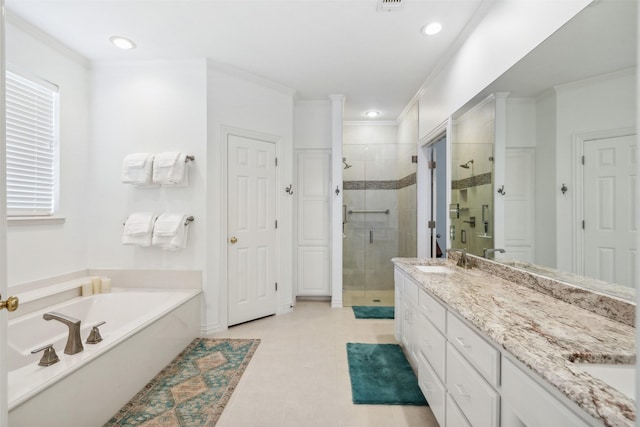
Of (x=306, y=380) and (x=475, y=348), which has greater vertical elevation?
(x=475, y=348)

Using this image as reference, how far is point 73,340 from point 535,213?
8.62ft

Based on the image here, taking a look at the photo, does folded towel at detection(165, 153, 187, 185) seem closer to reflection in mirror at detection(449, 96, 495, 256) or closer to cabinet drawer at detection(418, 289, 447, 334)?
cabinet drawer at detection(418, 289, 447, 334)

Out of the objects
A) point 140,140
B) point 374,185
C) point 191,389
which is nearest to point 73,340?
point 191,389

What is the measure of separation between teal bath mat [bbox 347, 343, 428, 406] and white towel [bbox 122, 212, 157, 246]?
6.97ft

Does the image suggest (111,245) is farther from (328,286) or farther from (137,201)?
(328,286)

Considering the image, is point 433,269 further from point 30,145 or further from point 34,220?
point 30,145

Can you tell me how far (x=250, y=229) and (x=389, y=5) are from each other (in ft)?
7.76

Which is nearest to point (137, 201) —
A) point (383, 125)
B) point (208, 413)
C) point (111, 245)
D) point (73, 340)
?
point (111, 245)

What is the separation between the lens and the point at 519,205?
64.1 inches

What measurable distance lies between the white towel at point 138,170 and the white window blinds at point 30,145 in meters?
0.55

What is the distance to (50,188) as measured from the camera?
2.48 meters

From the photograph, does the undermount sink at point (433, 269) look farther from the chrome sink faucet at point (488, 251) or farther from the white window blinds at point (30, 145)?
the white window blinds at point (30, 145)

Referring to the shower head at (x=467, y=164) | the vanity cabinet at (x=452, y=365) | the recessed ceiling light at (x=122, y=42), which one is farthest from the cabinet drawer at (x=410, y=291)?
the recessed ceiling light at (x=122, y=42)

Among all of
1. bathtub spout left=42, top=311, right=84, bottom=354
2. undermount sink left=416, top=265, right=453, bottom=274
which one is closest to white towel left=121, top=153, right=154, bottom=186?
bathtub spout left=42, top=311, right=84, bottom=354
